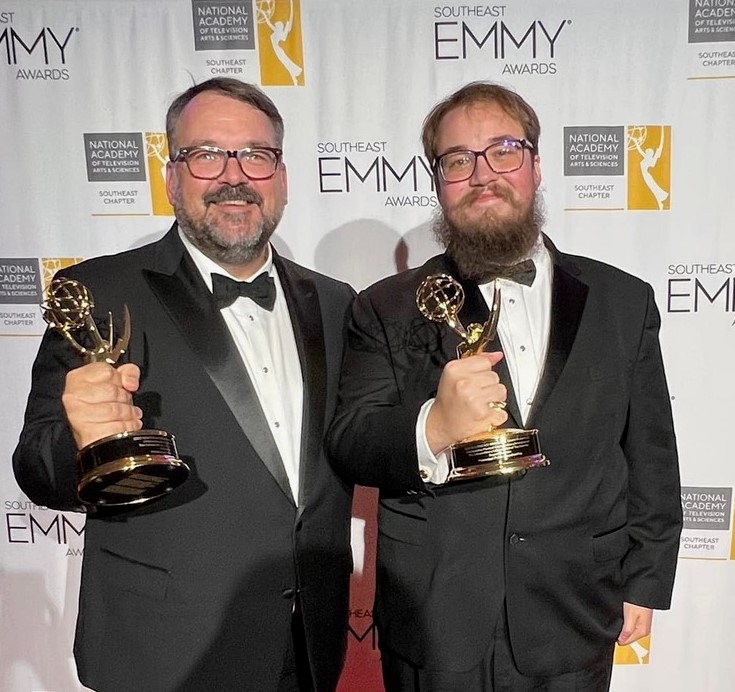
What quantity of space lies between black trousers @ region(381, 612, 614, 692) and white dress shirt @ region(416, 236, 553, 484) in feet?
1.64

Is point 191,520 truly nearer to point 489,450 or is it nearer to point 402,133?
point 489,450

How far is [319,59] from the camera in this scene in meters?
2.55

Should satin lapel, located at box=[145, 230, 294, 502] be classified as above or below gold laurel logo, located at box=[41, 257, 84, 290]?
below

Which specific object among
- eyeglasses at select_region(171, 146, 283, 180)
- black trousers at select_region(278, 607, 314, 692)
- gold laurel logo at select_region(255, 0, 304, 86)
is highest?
gold laurel logo at select_region(255, 0, 304, 86)

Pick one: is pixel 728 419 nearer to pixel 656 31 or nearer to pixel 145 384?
pixel 656 31

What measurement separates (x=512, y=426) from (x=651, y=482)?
20.7 inches

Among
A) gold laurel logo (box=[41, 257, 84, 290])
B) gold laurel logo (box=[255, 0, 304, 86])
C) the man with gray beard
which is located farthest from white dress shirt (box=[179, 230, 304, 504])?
gold laurel logo (box=[41, 257, 84, 290])

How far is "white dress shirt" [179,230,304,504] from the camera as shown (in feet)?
5.89

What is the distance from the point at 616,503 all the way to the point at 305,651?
2.88 feet

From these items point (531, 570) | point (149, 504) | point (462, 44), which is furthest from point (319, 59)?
point (531, 570)

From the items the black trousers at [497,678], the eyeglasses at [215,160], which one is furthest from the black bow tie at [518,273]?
the black trousers at [497,678]

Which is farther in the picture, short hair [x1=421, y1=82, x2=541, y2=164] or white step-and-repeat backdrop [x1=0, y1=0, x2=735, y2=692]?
white step-and-repeat backdrop [x1=0, y1=0, x2=735, y2=692]

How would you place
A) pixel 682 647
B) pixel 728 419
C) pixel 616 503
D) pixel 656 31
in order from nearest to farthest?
pixel 616 503 < pixel 656 31 < pixel 728 419 < pixel 682 647

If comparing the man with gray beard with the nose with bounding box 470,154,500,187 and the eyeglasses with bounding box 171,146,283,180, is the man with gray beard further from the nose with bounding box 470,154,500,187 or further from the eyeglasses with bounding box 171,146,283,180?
the nose with bounding box 470,154,500,187
